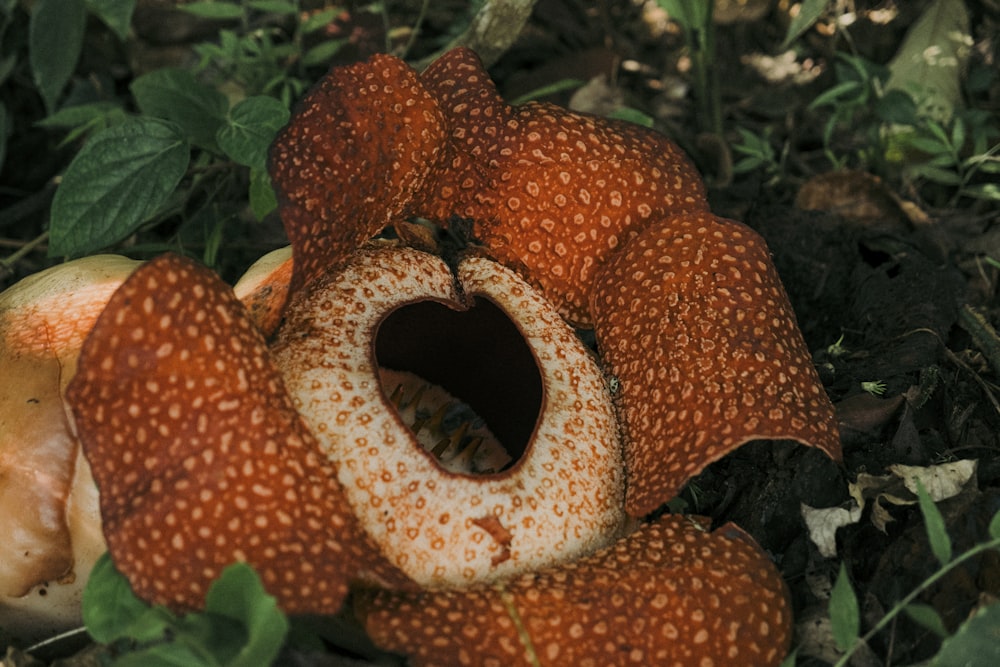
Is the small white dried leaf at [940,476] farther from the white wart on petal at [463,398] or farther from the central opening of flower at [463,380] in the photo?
the central opening of flower at [463,380]

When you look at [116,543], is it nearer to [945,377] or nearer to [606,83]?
[945,377]

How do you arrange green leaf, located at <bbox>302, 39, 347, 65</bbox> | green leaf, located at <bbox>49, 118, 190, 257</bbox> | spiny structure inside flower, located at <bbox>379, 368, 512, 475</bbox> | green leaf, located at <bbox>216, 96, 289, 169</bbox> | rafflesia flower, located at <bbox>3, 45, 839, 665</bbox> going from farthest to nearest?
green leaf, located at <bbox>302, 39, 347, 65</bbox> → green leaf, located at <bbox>216, 96, 289, 169</bbox> → green leaf, located at <bbox>49, 118, 190, 257</bbox> → spiny structure inside flower, located at <bbox>379, 368, 512, 475</bbox> → rafflesia flower, located at <bbox>3, 45, 839, 665</bbox>

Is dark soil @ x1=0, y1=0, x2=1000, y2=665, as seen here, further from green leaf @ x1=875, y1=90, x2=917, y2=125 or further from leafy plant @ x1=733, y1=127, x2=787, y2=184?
green leaf @ x1=875, y1=90, x2=917, y2=125

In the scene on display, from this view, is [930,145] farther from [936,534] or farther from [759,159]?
[936,534]

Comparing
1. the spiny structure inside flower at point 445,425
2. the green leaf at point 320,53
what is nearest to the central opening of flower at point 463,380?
the spiny structure inside flower at point 445,425

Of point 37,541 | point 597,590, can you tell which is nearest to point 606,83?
point 597,590

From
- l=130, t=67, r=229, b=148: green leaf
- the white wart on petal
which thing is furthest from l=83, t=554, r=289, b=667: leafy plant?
l=130, t=67, r=229, b=148: green leaf

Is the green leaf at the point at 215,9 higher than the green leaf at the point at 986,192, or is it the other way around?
the green leaf at the point at 215,9
